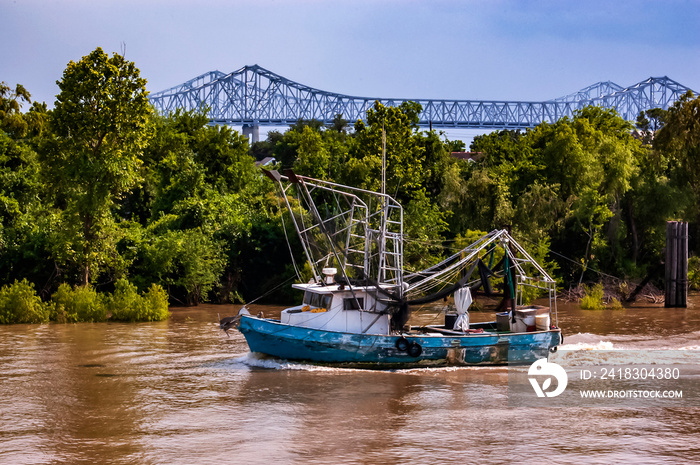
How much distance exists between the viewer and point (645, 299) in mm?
42688

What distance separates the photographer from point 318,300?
2519 cm

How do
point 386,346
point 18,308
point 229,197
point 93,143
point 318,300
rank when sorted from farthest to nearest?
1. point 229,197
2. point 93,143
3. point 18,308
4. point 318,300
5. point 386,346

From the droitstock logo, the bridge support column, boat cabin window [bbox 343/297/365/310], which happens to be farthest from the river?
the bridge support column

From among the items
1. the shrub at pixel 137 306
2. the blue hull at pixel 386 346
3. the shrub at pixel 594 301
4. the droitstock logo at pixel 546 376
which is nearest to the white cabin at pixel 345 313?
the blue hull at pixel 386 346

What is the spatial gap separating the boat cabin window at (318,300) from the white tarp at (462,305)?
13.0 ft

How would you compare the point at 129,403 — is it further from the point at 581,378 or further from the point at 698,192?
the point at 698,192

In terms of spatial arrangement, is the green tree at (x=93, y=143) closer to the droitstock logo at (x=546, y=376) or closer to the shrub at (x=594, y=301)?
the droitstock logo at (x=546, y=376)

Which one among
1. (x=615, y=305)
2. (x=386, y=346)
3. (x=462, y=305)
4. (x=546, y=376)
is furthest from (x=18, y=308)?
(x=615, y=305)

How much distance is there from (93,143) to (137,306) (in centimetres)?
778

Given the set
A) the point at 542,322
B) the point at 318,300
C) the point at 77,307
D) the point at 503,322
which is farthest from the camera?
the point at 77,307

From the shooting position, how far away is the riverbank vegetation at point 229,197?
35625 millimetres

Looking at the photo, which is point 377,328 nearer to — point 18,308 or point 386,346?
point 386,346

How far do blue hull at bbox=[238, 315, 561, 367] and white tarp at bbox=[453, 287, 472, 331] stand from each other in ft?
2.30

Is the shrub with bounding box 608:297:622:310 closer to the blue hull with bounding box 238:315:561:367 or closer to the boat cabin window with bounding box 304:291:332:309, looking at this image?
the blue hull with bounding box 238:315:561:367
